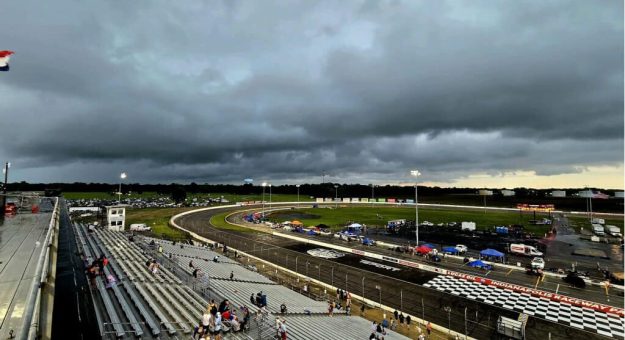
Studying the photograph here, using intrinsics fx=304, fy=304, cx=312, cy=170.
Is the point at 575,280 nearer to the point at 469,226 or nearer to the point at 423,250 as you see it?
the point at 423,250

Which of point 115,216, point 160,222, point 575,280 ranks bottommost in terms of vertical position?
point 575,280

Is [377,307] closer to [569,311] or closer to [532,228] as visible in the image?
[569,311]

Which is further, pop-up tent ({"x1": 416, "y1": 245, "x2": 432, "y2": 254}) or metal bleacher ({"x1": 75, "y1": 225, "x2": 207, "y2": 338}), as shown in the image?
pop-up tent ({"x1": 416, "y1": 245, "x2": 432, "y2": 254})

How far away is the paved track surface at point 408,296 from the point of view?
81.9 feet

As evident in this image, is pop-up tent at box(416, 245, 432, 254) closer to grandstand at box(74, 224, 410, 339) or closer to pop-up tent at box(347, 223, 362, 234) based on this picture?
pop-up tent at box(347, 223, 362, 234)

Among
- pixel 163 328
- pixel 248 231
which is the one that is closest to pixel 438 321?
pixel 163 328

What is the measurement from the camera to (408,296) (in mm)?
32156

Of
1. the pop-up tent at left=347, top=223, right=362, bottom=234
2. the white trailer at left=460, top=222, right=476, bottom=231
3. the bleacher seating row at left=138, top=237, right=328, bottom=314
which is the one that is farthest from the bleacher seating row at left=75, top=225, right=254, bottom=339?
the white trailer at left=460, top=222, right=476, bottom=231

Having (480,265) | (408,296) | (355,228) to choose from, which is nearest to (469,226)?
(355,228)

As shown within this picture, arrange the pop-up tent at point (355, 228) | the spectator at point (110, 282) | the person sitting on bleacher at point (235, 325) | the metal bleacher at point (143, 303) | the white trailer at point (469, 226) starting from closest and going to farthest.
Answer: the metal bleacher at point (143, 303) < the person sitting on bleacher at point (235, 325) < the spectator at point (110, 282) < the pop-up tent at point (355, 228) < the white trailer at point (469, 226)

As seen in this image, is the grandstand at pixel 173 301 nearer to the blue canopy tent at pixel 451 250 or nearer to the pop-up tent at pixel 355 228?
the blue canopy tent at pixel 451 250

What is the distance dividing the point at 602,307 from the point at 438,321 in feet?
53.8

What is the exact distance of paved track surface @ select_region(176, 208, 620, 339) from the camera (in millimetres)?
24953

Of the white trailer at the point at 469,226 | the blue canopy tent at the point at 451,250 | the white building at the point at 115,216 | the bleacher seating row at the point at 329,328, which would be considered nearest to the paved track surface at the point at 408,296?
the bleacher seating row at the point at 329,328
